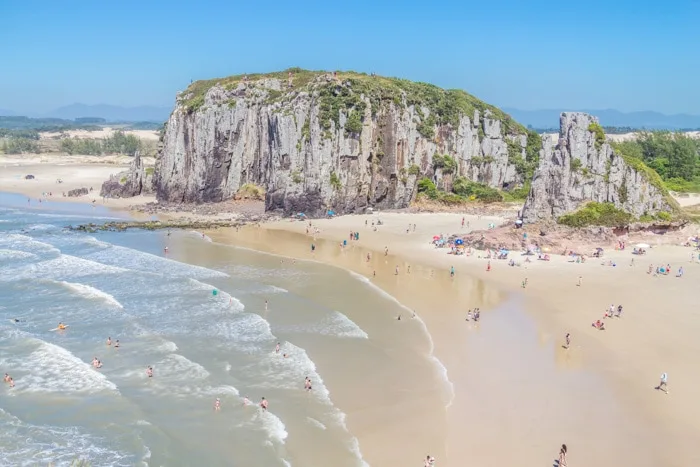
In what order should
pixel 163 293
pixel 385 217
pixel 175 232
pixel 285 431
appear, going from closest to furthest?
1. pixel 285 431
2. pixel 163 293
3. pixel 175 232
4. pixel 385 217

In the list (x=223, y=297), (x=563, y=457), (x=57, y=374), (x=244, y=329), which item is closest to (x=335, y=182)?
(x=223, y=297)

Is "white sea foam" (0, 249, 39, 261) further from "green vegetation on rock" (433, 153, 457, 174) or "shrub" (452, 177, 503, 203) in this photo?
"shrub" (452, 177, 503, 203)

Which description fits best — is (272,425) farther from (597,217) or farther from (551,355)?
(597,217)

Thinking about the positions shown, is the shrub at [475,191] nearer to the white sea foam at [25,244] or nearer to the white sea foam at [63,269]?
the white sea foam at [63,269]

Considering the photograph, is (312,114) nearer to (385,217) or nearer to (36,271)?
(385,217)

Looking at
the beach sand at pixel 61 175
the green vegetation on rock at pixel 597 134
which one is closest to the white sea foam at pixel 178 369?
the green vegetation on rock at pixel 597 134

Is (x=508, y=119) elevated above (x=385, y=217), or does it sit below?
above

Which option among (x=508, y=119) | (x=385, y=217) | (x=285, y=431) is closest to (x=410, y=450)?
(x=285, y=431)
